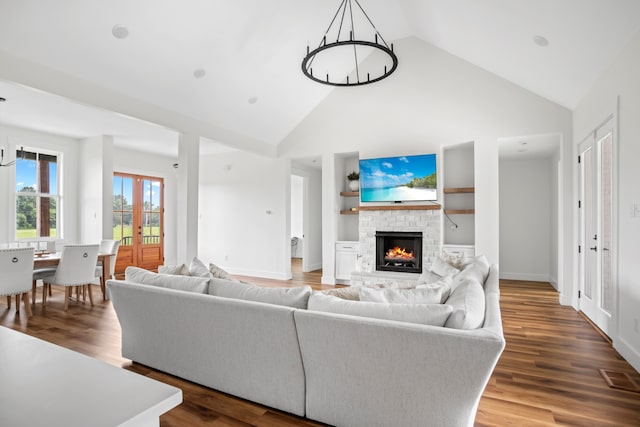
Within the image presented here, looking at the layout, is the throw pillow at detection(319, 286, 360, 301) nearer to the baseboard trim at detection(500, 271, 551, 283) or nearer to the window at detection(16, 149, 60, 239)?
the baseboard trim at detection(500, 271, 551, 283)

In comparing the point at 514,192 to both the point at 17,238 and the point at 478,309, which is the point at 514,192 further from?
the point at 17,238

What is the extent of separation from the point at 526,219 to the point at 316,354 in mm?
6451

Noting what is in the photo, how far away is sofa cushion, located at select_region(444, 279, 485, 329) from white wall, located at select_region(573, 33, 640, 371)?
1746 mm

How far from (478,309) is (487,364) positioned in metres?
0.34

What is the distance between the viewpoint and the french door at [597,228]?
3646 mm

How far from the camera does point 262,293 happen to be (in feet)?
7.64

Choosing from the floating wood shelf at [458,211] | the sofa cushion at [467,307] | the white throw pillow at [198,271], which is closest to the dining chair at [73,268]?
the white throw pillow at [198,271]

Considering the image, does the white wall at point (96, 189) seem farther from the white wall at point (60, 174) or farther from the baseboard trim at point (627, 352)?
the baseboard trim at point (627, 352)

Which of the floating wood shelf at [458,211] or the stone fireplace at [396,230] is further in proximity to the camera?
the floating wood shelf at [458,211]

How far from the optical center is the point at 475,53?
512 cm

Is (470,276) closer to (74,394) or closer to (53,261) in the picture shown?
(74,394)

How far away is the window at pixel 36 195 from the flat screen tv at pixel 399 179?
566cm

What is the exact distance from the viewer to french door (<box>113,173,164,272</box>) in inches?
303

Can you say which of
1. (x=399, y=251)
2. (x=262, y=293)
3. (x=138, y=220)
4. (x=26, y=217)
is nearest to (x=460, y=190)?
(x=399, y=251)
